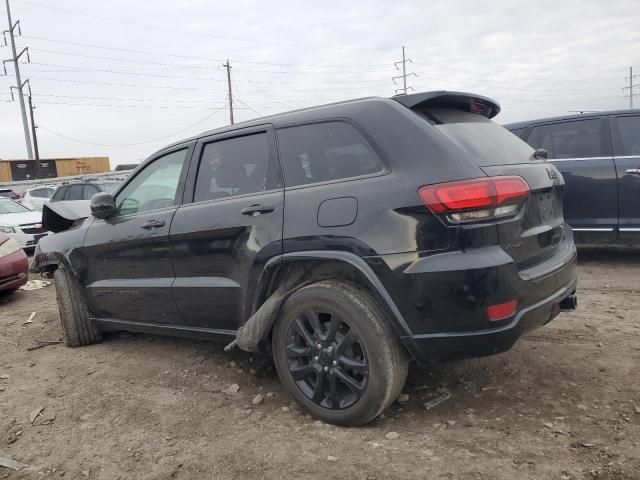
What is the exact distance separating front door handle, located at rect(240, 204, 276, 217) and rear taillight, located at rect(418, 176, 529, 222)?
941 millimetres

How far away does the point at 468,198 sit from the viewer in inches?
98.1

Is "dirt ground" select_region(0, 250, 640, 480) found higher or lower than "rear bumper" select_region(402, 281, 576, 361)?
lower

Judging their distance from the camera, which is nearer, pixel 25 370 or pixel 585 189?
pixel 25 370

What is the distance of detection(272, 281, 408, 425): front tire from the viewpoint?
2.68 metres

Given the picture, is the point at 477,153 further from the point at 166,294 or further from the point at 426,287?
the point at 166,294

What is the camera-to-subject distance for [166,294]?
3.74m

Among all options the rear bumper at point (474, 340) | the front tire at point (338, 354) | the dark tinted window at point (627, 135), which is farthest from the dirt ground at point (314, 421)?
the dark tinted window at point (627, 135)

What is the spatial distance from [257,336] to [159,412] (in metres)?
0.83

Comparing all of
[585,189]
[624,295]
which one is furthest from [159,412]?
[585,189]

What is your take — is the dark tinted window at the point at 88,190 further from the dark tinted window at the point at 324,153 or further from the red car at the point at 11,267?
the dark tinted window at the point at 324,153

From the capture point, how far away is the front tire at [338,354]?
2682mm

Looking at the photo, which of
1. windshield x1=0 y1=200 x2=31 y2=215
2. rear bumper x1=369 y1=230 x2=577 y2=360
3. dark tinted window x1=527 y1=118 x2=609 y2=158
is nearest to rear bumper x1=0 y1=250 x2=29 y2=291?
windshield x1=0 y1=200 x2=31 y2=215

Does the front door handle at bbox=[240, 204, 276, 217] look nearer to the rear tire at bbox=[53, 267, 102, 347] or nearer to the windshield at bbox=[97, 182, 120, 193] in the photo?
the rear tire at bbox=[53, 267, 102, 347]

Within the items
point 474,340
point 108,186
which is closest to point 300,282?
point 474,340
